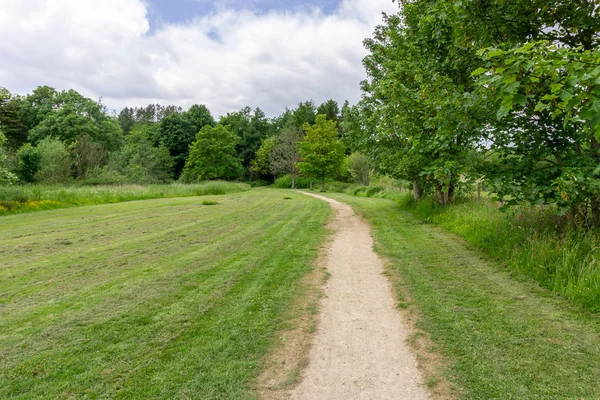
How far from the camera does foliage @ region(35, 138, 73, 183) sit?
2512 centimetres

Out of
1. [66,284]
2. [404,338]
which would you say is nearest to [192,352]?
[404,338]

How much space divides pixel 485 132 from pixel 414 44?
5.56 meters

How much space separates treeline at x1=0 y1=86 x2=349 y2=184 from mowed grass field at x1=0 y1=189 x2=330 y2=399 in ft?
44.7

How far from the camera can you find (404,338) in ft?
11.5

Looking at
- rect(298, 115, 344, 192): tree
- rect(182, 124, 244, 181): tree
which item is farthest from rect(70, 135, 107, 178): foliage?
rect(298, 115, 344, 192): tree

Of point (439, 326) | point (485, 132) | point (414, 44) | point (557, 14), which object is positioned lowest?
point (439, 326)

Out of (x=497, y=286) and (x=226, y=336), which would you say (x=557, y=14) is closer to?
(x=497, y=286)

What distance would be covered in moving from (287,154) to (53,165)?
2795 cm

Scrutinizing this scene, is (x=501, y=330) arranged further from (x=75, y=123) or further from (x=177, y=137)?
(x=177, y=137)

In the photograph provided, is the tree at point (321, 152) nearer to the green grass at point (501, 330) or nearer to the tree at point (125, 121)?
the green grass at point (501, 330)

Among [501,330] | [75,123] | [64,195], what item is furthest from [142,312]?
[75,123]

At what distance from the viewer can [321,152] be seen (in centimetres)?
3606

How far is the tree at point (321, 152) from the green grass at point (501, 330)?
29.1 metres

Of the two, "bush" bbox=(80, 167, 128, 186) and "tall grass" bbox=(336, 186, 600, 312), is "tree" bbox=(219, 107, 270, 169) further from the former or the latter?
"tall grass" bbox=(336, 186, 600, 312)
